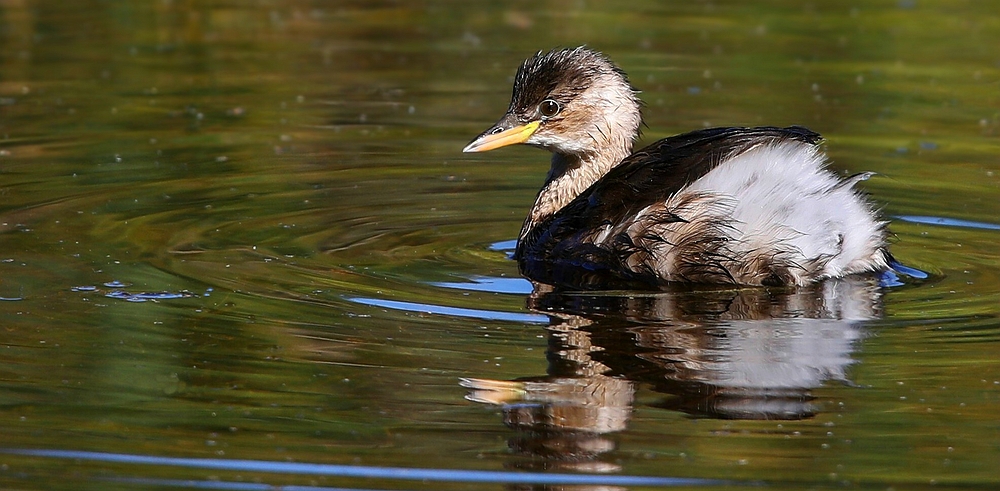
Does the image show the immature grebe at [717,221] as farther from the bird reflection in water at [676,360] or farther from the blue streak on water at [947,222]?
the blue streak on water at [947,222]

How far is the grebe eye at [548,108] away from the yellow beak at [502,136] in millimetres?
55

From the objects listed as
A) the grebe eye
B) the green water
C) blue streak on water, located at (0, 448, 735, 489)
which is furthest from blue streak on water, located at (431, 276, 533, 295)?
blue streak on water, located at (0, 448, 735, 489)

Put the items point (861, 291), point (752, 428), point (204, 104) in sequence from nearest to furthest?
point (752, 428) → point (861, 291) → point (204, 104)

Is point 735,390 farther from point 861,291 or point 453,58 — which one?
point 453,58

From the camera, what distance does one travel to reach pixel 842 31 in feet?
42.2

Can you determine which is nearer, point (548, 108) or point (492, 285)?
point (492, 285)

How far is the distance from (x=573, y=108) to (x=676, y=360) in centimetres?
245

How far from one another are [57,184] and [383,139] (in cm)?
224

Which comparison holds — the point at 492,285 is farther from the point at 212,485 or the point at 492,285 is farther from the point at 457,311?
the point at 212,485

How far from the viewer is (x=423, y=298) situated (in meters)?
6.14

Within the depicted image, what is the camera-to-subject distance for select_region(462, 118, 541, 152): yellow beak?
292 inches

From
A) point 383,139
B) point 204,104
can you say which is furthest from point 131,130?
point 383,139

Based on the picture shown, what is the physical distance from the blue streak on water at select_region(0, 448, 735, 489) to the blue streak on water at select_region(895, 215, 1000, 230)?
367cm

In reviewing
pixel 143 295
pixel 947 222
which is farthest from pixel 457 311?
pixel 947 222
